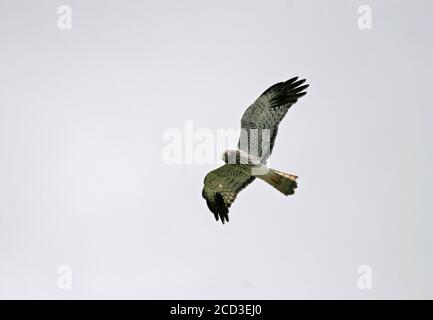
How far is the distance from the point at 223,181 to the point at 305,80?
6.59 ft

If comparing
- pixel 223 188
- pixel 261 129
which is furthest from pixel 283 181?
pixel 223 188

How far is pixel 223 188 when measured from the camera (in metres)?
8.95

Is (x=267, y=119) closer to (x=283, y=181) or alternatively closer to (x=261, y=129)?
(x=261, y=129)

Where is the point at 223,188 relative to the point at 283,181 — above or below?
below

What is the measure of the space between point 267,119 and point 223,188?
139 centimetres

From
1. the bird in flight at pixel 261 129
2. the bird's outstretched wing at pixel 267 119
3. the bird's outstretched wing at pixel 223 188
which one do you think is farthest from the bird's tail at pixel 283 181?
the bird's outstretched wing at pixel 223 188

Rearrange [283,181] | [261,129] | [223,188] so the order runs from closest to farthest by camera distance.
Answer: [283,181] → [261,129] → [223,188]

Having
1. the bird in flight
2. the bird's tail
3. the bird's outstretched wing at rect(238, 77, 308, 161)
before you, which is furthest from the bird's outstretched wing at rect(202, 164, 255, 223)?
the bird's tail

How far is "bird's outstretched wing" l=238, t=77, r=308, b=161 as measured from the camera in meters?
8.25

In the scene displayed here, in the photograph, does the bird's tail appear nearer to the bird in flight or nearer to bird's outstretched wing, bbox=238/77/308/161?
the bird in flight
